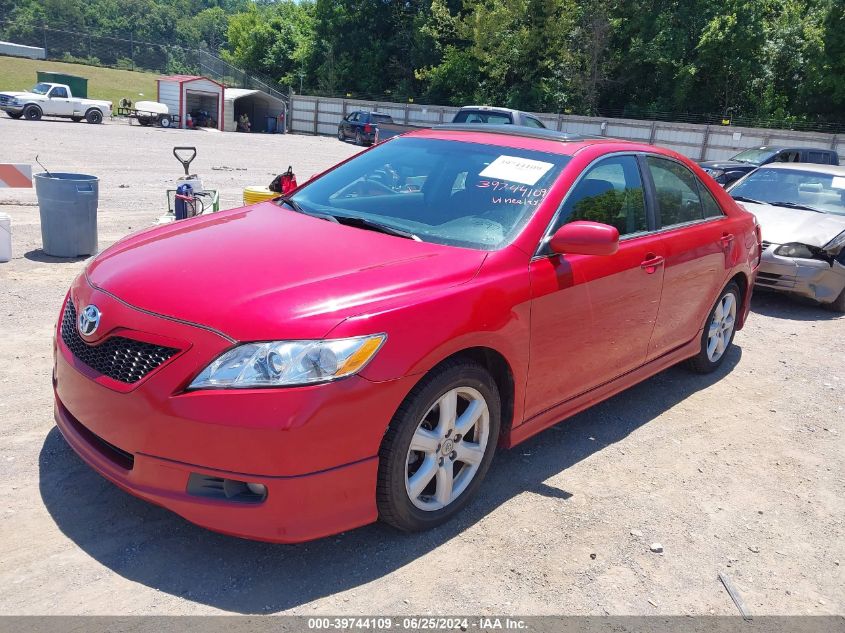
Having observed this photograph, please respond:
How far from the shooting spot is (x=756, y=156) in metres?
16.3

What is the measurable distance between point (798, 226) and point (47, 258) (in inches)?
313

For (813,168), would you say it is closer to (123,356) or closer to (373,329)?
(373,329)

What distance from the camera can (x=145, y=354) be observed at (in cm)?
269

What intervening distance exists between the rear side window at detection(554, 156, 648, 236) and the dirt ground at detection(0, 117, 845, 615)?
1.32 metres

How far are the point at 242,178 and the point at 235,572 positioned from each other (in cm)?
1422

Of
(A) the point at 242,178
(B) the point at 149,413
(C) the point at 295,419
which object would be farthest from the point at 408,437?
(A) the point at 242,178

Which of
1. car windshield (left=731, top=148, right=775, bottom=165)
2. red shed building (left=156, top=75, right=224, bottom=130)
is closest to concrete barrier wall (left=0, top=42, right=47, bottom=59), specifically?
red shed building (left=156, top=75, right=224, bottom=130)

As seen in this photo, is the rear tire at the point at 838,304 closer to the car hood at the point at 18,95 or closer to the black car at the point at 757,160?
the black car at the point at 757,160

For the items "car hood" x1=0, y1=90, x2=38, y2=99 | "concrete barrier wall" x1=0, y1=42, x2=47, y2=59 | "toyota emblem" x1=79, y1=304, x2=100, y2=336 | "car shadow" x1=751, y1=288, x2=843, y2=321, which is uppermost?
"concrete barrier wall" x1=0, y1=42, x2=47, y2=59

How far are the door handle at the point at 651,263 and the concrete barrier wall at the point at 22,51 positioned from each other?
71193 mm

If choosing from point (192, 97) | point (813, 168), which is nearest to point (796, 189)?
point (813, 168)

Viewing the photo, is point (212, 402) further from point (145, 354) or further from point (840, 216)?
point (840, 216)

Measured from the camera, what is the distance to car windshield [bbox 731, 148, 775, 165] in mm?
15914

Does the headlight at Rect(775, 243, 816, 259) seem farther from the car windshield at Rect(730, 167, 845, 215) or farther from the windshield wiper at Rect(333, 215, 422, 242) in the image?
the windshield wiper at Rect(333, 215, 422, 242)
